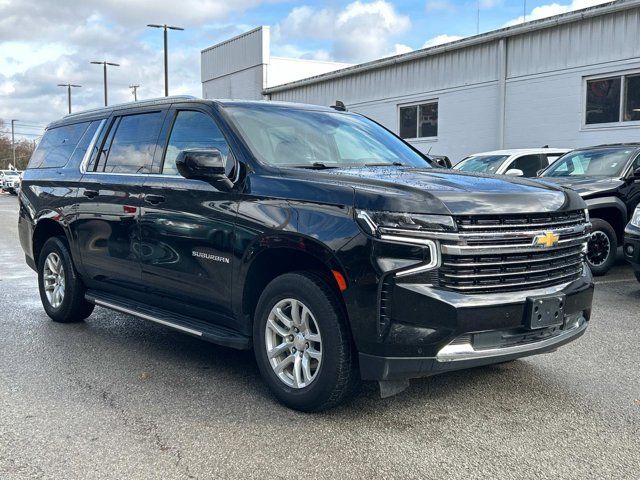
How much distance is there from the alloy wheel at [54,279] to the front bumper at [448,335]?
153 inches

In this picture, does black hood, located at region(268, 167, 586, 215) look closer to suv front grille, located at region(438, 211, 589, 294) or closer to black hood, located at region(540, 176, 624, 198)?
suv front grille, located at region(438, 211, 589, 294)

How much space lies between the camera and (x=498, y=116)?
17609mm

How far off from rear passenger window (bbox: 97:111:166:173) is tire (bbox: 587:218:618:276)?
6.04 metres

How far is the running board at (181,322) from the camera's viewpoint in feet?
14.7

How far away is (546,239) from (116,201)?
332 centimetres

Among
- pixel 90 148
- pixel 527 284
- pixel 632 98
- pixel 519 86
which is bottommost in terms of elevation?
pixel 527 284

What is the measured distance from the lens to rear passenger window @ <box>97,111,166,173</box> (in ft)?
17.7

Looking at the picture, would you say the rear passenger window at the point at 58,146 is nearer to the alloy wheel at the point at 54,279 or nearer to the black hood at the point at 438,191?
the alloy wheel at the point at 54,279

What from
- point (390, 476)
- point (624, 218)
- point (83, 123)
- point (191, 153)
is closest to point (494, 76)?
point (624, 218)

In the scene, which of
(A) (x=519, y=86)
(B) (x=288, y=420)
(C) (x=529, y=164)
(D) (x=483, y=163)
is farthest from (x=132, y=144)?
(A) (x=519, y=86)

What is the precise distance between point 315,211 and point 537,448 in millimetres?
1730

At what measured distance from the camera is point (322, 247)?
12.6ft

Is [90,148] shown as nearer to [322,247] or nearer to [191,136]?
[191,136]

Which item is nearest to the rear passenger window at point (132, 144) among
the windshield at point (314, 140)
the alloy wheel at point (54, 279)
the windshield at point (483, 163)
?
the windshield at point (314, 140)
